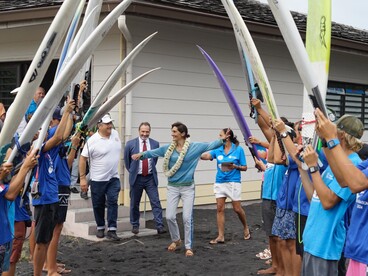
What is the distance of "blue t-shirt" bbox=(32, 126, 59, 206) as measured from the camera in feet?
18.8

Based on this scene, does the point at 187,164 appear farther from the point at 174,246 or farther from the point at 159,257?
the point at 159,257

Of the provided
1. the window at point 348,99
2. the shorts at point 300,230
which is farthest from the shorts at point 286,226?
the window at point 348,99

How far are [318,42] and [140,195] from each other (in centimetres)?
563

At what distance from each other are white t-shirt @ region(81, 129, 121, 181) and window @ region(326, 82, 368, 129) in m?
7.29

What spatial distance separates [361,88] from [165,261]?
942 cm

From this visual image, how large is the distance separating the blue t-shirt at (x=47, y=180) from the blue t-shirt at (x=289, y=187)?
2423mm

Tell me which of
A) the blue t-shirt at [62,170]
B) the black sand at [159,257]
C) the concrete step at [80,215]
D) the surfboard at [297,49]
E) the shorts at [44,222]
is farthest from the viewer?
the concrete step at [80,215]

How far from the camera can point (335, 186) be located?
3600mm

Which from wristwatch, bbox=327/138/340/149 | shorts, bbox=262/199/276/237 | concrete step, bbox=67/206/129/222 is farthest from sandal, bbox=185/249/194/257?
wristwatch, bbox=327/138/340/149

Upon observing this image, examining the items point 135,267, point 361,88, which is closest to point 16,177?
point 135,267

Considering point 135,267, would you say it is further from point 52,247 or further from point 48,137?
point 48,137

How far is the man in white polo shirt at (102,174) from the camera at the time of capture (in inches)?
329

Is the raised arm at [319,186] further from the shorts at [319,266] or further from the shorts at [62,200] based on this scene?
the shorts at [62,200]

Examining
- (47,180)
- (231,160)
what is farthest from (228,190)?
(47,180)
